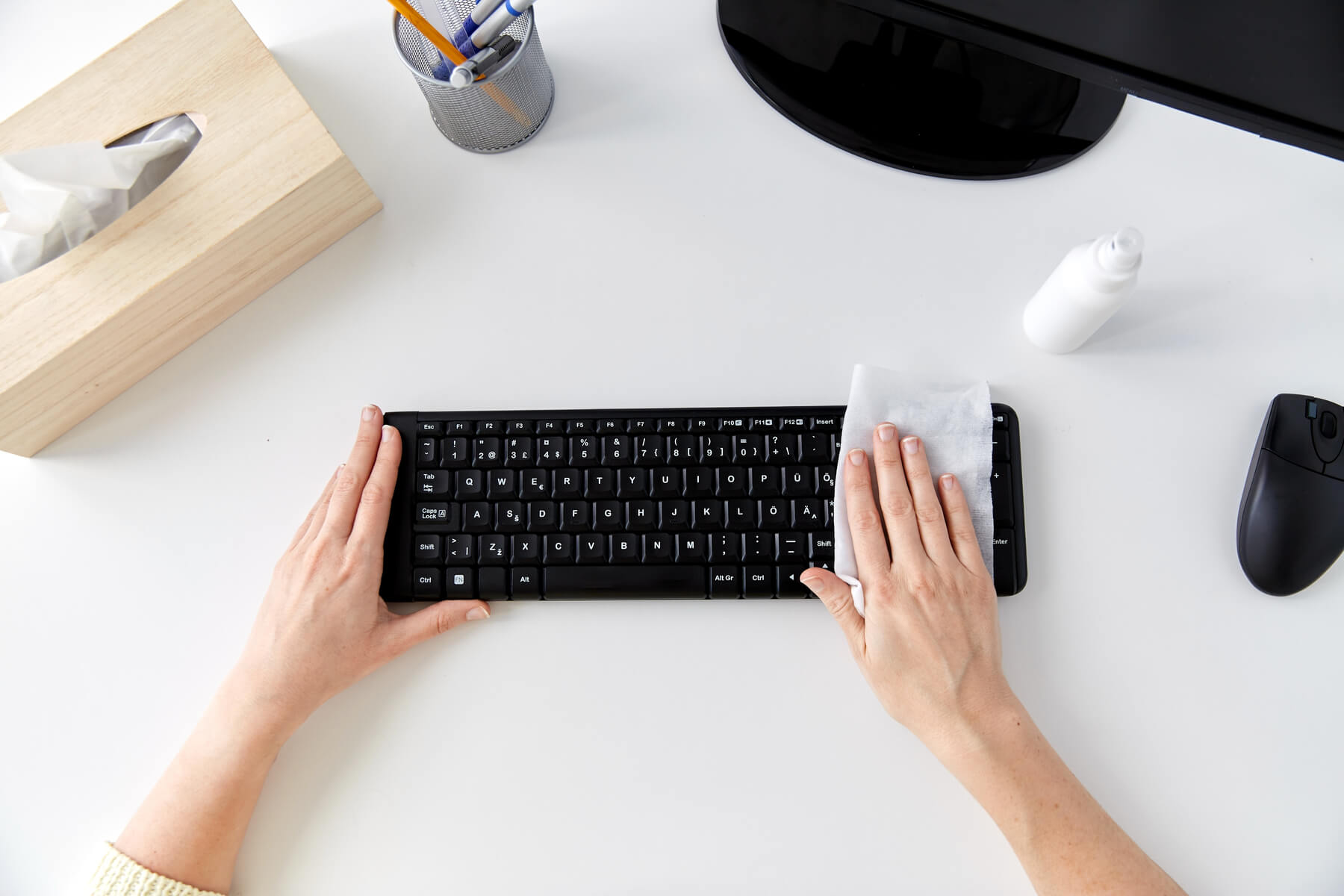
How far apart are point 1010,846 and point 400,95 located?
2.75 ft

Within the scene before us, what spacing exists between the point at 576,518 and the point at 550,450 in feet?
0.20

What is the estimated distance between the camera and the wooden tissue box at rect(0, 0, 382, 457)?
1.95 feet

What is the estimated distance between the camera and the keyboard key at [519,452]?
637mm

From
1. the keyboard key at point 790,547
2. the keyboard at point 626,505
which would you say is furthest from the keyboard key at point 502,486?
the keyboard key at point 790,547

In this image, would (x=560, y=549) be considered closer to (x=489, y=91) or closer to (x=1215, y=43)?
(x=489, y=91)

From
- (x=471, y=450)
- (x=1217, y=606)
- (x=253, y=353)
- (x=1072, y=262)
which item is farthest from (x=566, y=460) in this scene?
(x=1217, y=606)

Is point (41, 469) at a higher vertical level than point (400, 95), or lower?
lower

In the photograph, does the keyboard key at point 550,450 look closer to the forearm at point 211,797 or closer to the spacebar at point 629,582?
the spacebar at point 629,582

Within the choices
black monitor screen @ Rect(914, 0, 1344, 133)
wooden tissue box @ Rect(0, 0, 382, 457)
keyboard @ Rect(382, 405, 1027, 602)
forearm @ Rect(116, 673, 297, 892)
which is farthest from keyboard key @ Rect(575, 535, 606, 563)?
black monitor screen @ Rect(914, 0, 1344, 133)

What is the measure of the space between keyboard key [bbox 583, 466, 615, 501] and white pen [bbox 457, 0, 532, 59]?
0.35 m

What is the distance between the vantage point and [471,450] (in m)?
0.64

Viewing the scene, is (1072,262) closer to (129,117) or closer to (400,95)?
(400,95)

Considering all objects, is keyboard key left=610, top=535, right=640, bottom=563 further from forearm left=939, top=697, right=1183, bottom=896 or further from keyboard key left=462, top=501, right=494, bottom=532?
forearm left=939, top=697, right=1183, bottom=896

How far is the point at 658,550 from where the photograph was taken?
620 mm
